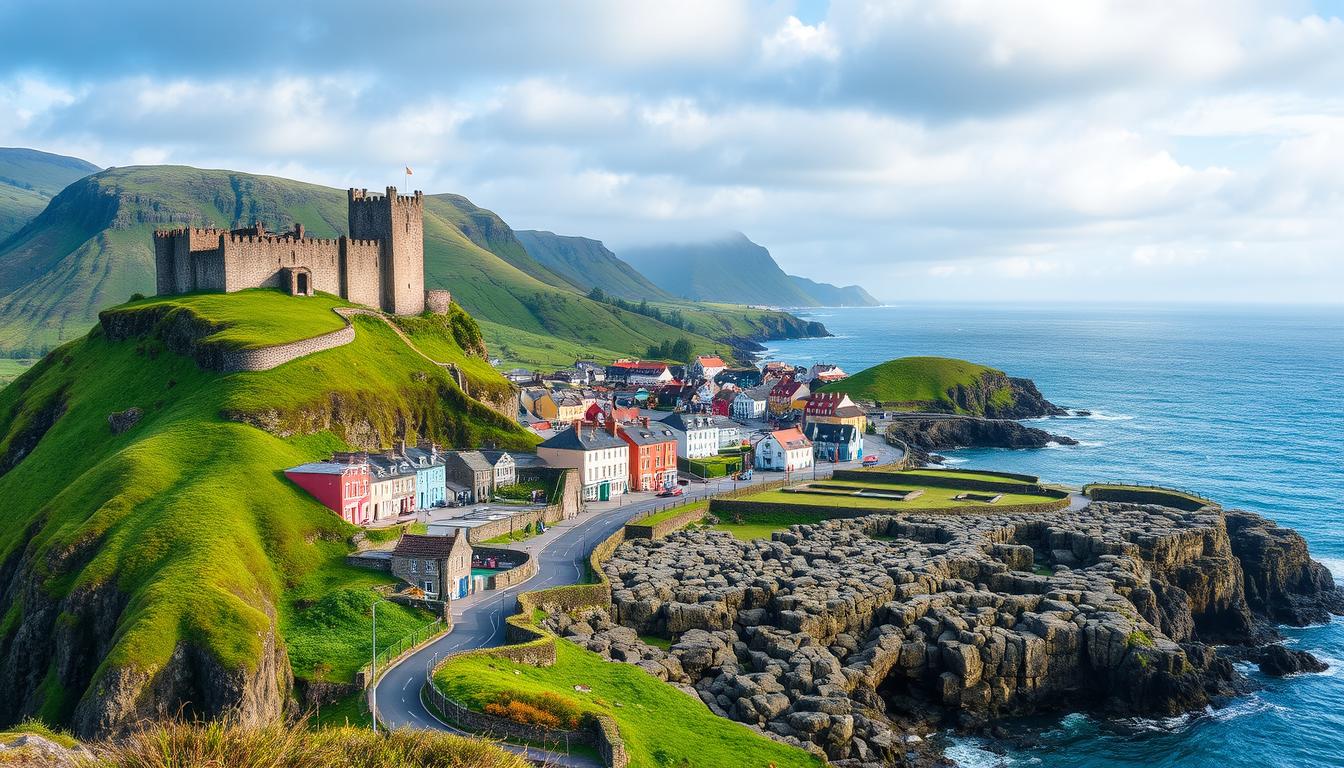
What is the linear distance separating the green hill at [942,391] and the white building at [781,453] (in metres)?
62.0

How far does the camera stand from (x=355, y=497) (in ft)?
249

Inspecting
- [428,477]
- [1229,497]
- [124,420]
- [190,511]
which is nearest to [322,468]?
[190,511]

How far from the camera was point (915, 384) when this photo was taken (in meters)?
190

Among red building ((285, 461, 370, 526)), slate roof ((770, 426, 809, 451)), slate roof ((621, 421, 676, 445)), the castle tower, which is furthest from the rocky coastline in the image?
the castle tower

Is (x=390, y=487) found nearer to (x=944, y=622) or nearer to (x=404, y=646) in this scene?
(x=404, y=646)

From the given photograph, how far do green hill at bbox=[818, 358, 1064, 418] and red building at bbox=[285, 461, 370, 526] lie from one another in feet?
388

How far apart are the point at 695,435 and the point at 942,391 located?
7980 centimetres

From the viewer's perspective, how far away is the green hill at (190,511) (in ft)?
172

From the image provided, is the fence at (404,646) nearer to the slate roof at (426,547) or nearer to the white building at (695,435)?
the slate roof at (426,547)

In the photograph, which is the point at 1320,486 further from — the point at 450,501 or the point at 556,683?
the point at 556,683

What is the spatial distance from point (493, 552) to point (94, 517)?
25.5 metres

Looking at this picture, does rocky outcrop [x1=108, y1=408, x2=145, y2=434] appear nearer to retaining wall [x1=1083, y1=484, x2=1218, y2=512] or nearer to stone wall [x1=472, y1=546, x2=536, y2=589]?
stone wall [x1=472, y1=546, x2=536, y2=589]

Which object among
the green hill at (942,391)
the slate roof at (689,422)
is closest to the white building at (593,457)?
the slate roof at (689,422)

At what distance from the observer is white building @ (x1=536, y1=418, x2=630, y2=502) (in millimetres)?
95688
